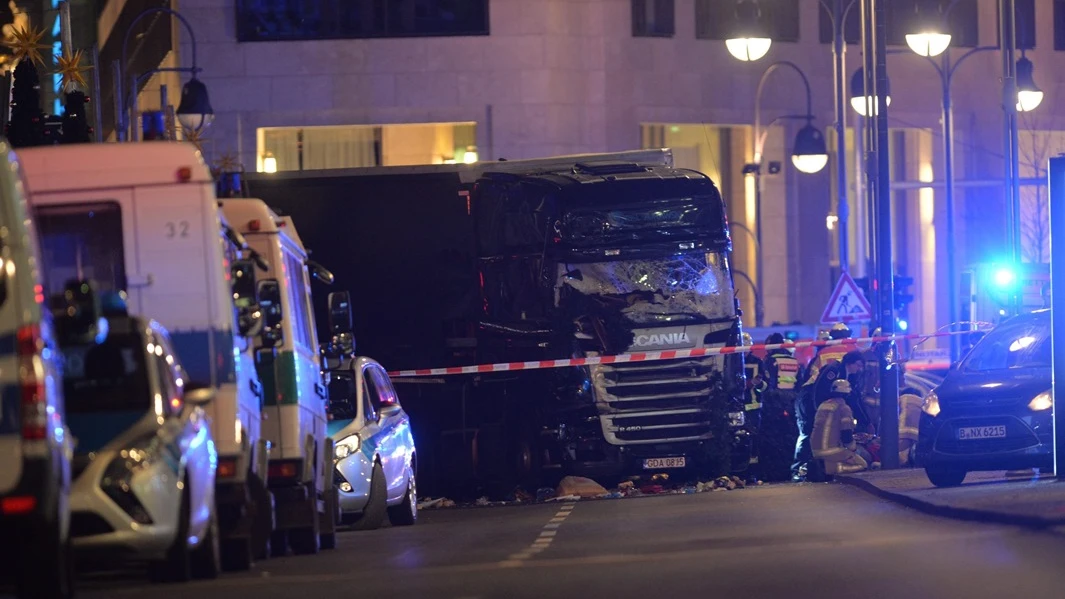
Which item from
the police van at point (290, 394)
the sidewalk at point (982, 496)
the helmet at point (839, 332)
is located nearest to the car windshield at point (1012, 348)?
the sidewalk at point (982, 496)

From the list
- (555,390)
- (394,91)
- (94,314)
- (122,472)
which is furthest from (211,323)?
(394,91)

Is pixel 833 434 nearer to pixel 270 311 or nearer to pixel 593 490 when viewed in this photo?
pixel 593 490

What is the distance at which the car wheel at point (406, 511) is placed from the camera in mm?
20297

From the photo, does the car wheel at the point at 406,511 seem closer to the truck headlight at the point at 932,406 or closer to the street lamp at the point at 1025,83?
the truck headlight at the point at 932,406

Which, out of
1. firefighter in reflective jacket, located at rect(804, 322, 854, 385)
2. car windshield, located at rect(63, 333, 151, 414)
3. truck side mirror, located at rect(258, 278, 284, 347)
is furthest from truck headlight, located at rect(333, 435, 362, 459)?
firefighter in reflective jacket, located at rect(804, 322, 854, 385)

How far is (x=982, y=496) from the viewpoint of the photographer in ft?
58.6

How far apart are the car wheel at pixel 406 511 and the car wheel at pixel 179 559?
7.25 m

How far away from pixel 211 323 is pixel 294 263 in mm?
3676

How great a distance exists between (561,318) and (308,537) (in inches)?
297

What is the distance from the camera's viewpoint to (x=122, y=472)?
437 inches

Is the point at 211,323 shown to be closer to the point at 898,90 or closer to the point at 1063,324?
the point at 1063,324

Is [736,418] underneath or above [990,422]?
underneath

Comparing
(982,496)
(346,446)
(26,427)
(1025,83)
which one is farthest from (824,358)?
(26,427)

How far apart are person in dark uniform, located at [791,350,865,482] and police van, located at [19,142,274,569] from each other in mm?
12294
